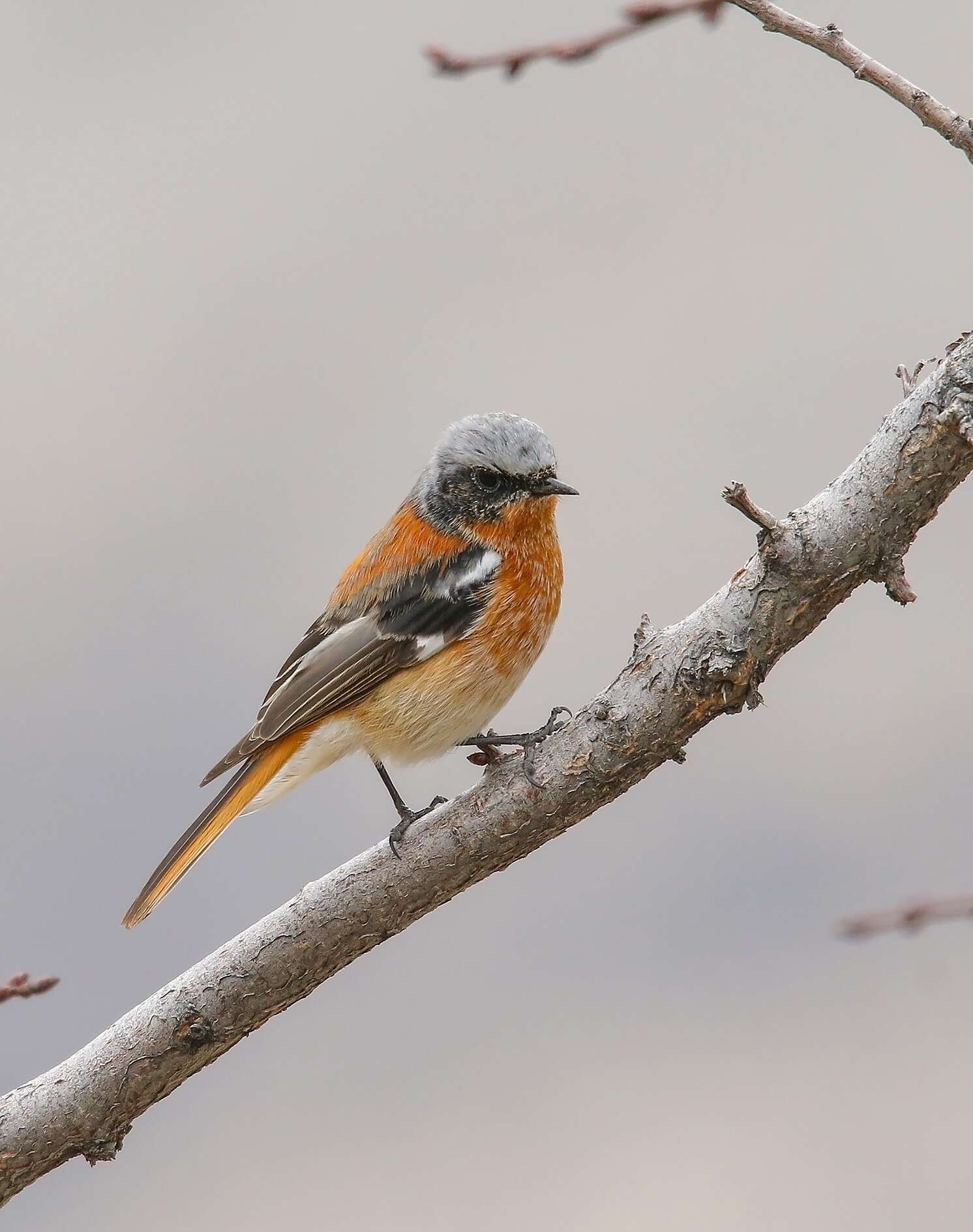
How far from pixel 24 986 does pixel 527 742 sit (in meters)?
1.50

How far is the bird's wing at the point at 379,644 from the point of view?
13.6 ft

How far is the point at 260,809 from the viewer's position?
4297mm

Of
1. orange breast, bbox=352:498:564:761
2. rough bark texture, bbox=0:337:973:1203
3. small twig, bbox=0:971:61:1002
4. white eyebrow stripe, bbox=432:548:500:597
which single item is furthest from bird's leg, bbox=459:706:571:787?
small twig, bbox=0:971:61:1002

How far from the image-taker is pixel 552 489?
166 inches

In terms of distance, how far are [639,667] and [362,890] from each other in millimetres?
862

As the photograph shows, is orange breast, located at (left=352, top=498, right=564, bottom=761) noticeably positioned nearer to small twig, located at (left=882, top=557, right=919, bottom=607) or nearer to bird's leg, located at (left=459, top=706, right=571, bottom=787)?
bird's leg, located at (left=459, top=706, right=571, bottom=787)

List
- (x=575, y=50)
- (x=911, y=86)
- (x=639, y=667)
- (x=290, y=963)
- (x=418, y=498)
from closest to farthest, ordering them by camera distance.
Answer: (x=575, y=50) → (x=911, y=86) → (x=639, y=667) → (x=290, y=963) → (x=418, y=498)

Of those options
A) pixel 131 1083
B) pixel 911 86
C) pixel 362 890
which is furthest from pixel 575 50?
pixel 131 1083

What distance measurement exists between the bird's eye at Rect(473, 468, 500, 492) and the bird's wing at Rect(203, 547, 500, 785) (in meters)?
0.22

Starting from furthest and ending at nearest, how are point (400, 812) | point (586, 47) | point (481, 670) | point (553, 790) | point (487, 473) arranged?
point (487, 473), point (481, 670), point (400, 812), point (553, 790), point (586, 47)

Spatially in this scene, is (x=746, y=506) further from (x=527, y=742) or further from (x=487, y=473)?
(x=487, y=473)

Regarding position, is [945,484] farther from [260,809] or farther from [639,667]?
[260,809]

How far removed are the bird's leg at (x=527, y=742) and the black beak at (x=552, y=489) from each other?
88 cm

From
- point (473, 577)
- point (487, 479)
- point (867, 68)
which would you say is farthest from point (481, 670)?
point (867, 68)
